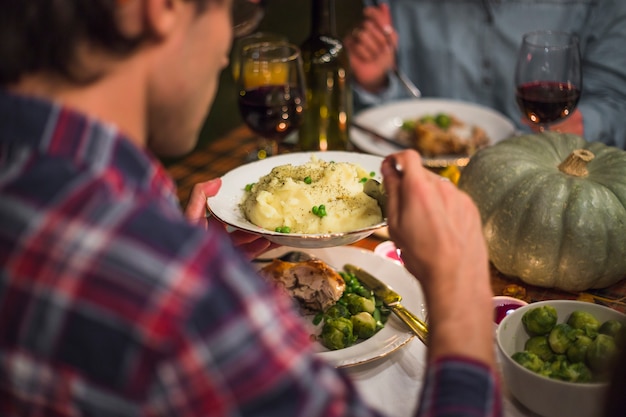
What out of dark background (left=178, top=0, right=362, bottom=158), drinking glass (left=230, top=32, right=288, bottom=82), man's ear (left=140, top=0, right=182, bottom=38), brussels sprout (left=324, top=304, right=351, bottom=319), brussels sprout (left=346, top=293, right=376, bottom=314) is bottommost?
dark background (left=178, top=0, right=362, bottom=158)

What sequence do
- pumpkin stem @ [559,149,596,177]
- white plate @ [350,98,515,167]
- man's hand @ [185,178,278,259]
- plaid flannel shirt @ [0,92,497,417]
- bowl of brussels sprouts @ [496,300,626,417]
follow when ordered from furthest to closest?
1. white plate @ [350,98,515,167]
2. pumpkin stem @ [559,149,596,177]
3. man's hand @ [185,178,278,259]
4. bowl of brussels sprouts @ [496,300,626,417]
5. plaid flannel shirt @ [0,92,497,417]

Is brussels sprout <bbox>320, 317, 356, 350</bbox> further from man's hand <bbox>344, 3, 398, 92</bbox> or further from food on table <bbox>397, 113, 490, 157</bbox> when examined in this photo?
man's hand <bbox>344, 3, 398, 92</bbox>

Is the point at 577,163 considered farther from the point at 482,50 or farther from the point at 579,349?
the point at 482,50

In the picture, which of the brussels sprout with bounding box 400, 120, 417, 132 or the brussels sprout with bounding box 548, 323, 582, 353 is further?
the brussels sprout with bounding box 400, 120, 417, 132

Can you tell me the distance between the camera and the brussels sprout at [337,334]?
1.20m

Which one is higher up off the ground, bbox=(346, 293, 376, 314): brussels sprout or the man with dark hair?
the man with dark hair

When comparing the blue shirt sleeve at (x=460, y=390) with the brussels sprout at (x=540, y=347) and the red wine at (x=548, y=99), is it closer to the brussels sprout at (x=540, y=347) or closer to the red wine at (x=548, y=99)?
the brussels sprout at (x=540, y=347)

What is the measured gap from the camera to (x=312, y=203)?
52.7 inches

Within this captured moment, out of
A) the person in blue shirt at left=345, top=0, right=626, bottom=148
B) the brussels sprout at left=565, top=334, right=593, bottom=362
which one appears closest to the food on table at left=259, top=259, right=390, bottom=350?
the brussels sprout at left=565, top=334, right=593, bottom=362

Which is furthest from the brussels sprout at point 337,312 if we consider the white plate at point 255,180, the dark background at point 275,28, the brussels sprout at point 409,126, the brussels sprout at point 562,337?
the dark background at point 275,28

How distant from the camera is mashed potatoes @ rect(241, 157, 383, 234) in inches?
51.4

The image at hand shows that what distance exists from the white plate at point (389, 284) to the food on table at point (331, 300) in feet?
0.06

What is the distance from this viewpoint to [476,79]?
2.91 metres

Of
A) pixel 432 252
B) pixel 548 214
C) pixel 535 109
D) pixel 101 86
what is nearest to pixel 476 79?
pixel 535 109
